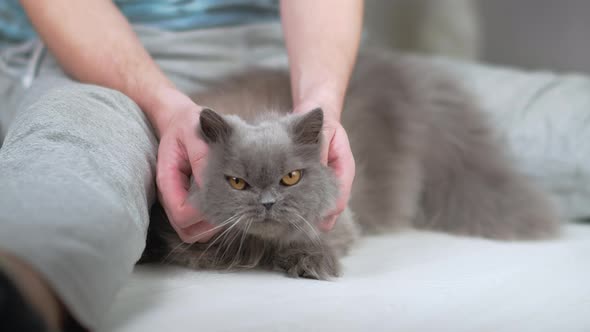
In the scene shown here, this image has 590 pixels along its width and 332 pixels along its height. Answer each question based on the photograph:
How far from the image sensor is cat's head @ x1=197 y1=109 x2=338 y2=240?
3.81 feet

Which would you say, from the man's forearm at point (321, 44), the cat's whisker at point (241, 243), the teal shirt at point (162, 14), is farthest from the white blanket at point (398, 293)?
the teal shirt at point (162, 14)

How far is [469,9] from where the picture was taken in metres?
3.01

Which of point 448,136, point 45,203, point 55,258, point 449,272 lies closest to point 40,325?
point 55,258

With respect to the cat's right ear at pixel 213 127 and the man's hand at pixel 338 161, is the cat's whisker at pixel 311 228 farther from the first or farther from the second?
the cat's right ear at pixel 213 127

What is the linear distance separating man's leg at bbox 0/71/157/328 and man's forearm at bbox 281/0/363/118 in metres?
0.44

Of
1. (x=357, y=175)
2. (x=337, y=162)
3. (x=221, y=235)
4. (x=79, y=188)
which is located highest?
(x=79, y=188)

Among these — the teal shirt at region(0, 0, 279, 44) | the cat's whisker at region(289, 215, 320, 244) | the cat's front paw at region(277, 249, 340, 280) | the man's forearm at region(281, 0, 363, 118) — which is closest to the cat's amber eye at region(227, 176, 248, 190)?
the cat's whisker at region(289, 215, 320, 244)

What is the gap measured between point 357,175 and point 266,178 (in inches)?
22.8

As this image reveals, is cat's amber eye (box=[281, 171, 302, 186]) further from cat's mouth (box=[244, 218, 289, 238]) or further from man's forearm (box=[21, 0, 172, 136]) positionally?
man's forearm (box=[21, 0, 172, 136])

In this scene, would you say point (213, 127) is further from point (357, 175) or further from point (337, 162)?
point (357, 175)

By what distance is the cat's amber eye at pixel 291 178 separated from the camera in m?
1.19

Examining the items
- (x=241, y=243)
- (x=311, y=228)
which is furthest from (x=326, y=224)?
(x=241, y=243)

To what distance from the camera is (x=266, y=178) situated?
1.16 m

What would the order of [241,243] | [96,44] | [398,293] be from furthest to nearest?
[96,44] < [241,243] < [398,293]
